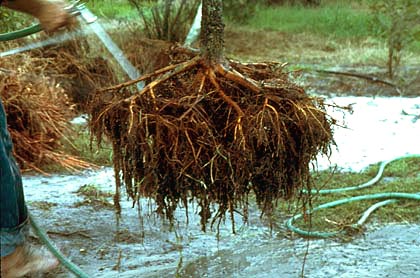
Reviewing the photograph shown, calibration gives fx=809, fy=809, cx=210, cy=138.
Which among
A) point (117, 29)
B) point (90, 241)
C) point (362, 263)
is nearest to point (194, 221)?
point (90, 241)

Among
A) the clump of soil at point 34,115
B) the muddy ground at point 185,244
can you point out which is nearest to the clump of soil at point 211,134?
the muddy ground at point 185,244

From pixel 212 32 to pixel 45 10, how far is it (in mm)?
842

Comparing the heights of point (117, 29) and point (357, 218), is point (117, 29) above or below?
above

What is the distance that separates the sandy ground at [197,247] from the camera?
148 inches

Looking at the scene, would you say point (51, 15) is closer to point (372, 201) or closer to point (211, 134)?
point (211, 134)

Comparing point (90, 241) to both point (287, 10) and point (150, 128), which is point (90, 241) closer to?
point (150, 128)

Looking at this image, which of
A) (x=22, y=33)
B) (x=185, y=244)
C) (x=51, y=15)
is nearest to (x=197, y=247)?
(x=185, y=244)

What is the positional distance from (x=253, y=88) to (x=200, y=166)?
0.37m

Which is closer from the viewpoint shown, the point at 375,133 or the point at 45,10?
the point at 45,10

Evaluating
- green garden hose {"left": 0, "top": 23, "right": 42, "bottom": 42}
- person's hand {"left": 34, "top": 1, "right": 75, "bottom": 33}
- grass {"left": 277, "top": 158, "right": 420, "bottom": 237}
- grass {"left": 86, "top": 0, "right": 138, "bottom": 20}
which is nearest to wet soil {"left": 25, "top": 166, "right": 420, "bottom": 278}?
grass {"left": 277, "top": 158, "right": 420, "bottom": 237}

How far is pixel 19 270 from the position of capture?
253 centimetres

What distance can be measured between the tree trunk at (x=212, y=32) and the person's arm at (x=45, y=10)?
0.76m

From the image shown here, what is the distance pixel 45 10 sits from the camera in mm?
2467

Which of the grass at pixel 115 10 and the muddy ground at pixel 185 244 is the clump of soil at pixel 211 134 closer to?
the muddy ground at pixel 185 244
